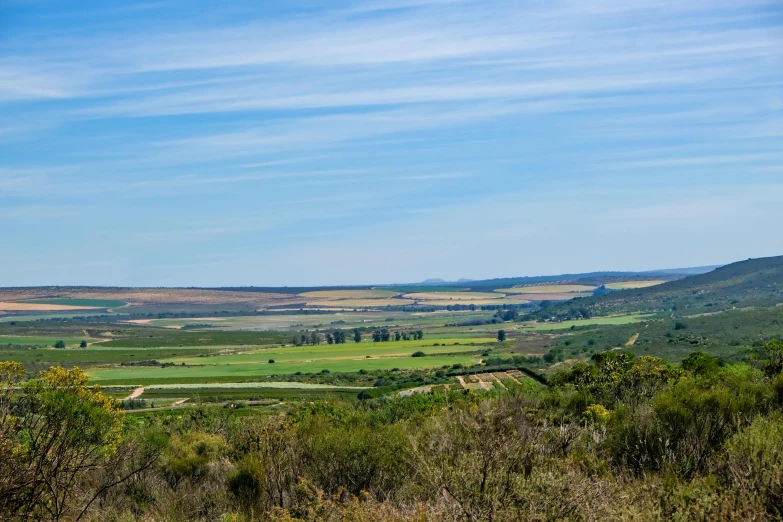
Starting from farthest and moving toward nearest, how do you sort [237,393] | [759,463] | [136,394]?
1. [136,394]
2. [237,393]
3. [759,463]

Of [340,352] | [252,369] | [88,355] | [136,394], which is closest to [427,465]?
[136,394]

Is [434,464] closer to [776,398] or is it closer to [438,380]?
[776,398]

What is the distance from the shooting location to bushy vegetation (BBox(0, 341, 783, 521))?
551 inches

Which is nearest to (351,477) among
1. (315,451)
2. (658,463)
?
(315,451)

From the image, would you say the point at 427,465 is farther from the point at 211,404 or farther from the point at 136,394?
the point at 136,394

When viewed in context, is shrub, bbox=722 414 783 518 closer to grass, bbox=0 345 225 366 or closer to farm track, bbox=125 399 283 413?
farm track, bbox=125 399 283 413

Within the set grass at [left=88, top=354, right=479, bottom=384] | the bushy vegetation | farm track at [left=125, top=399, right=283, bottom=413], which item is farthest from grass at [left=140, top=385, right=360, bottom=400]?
the bushy vegetation

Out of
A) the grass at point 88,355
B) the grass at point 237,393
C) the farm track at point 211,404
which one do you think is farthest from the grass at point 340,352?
the farm track at point 211,404

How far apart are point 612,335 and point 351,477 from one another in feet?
460

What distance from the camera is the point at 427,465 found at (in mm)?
16359

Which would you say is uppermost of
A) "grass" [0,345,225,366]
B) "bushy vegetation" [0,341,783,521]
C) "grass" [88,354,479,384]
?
"bushy vegetation" [0,341,783,521]

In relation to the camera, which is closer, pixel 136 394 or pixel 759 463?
pixel 759 463

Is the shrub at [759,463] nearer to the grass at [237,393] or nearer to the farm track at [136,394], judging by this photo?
the grass at [237,393]

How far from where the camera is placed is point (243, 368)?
14775 centimetres
